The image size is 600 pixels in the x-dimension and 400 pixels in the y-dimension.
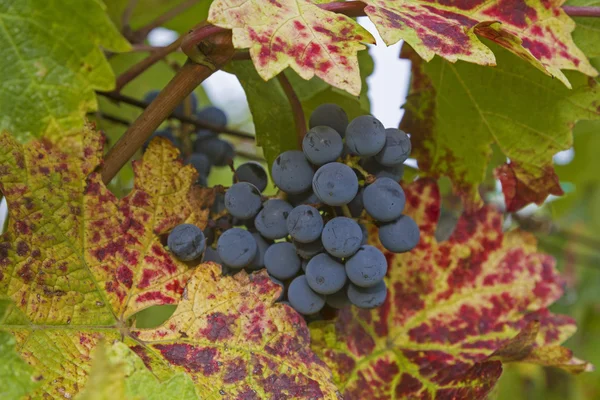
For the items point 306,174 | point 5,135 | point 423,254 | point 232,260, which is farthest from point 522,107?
point 5,135

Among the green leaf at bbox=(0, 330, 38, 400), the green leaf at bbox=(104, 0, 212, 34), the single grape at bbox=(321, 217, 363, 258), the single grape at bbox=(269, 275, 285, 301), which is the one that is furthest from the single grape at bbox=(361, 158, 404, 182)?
the green leaf at bbox=(104, 0, 212, 34)

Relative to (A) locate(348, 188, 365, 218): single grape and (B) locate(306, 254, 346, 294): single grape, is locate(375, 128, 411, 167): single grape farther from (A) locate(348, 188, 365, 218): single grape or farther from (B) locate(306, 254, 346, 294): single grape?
(B) locate(306, 254, 346, 294): single grape

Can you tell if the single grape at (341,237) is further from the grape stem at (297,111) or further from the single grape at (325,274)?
the grape stem at (297,111)

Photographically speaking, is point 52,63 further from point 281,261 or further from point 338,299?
point 338,299

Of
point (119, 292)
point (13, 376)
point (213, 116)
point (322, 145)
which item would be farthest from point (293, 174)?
point (213, 116)

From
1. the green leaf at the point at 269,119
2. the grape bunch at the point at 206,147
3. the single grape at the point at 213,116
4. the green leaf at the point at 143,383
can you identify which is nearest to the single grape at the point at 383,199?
the green leaf at the point at 269,119

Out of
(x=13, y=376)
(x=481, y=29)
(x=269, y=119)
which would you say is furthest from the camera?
(x=269, y=119)

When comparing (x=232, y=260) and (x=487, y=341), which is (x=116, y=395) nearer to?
(x=232, y=260)
